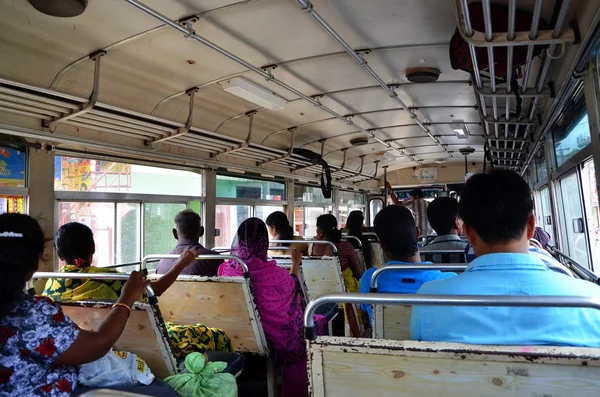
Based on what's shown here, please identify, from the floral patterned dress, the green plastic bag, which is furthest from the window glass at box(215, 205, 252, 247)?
the floral patterned dress

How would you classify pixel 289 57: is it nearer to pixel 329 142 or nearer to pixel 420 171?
pixel 329 142

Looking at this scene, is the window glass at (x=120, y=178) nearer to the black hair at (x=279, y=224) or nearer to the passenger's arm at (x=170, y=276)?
the black hair at (x=279, y=224)

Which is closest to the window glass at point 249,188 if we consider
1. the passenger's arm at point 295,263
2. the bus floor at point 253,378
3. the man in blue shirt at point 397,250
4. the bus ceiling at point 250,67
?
the bus ceiling at point 250,67

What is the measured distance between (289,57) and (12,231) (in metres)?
2.55

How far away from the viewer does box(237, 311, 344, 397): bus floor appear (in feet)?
9.16

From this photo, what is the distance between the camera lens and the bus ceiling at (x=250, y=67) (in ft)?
7.99

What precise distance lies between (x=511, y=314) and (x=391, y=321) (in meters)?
0.93

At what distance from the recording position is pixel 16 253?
1.36m

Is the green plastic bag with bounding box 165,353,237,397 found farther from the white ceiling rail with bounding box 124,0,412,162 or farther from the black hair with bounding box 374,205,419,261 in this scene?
the white ceiling rail with bounding box 124,0,412,162

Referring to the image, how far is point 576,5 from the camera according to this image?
223 centimetres

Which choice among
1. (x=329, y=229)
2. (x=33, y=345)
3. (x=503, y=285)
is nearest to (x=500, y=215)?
(x=503, y=285)

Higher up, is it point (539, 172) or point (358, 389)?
point (539, 172)

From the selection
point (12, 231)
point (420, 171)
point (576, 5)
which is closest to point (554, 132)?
point (576, 5)

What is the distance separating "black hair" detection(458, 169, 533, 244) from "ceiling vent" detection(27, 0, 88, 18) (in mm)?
2249
